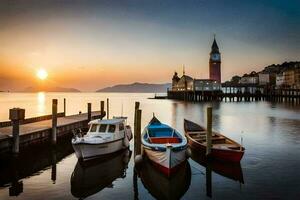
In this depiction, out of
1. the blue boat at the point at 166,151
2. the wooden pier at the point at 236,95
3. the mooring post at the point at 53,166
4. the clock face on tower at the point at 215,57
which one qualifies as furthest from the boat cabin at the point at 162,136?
the clock face on tower at the point at 215,57

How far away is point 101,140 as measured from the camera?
22.8m

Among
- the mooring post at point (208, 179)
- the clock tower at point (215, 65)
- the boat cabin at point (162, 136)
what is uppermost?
the clock tower at point (215, 65)

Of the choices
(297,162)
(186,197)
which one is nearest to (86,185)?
(186,197)

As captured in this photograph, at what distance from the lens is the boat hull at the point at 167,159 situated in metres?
18.5

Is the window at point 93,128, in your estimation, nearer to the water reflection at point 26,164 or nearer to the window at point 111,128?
the window at point 111,128

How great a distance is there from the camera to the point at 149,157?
67.9 feet

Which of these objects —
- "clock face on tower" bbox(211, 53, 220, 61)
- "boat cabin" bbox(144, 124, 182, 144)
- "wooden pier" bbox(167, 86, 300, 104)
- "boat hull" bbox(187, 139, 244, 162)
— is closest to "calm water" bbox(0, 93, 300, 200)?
"boat hull" bbox(187, 139, 244, 162)

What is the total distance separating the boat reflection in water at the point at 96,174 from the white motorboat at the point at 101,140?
0.61 m

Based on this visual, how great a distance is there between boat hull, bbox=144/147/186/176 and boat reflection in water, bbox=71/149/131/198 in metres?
2.77

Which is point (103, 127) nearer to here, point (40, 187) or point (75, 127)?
point (40, 187)

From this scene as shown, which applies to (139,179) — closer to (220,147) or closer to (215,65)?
(220,147)

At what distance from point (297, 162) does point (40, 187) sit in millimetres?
19682

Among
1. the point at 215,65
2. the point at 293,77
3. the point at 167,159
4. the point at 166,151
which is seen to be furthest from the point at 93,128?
the point at 215,65

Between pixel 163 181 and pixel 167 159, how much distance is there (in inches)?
59.6
